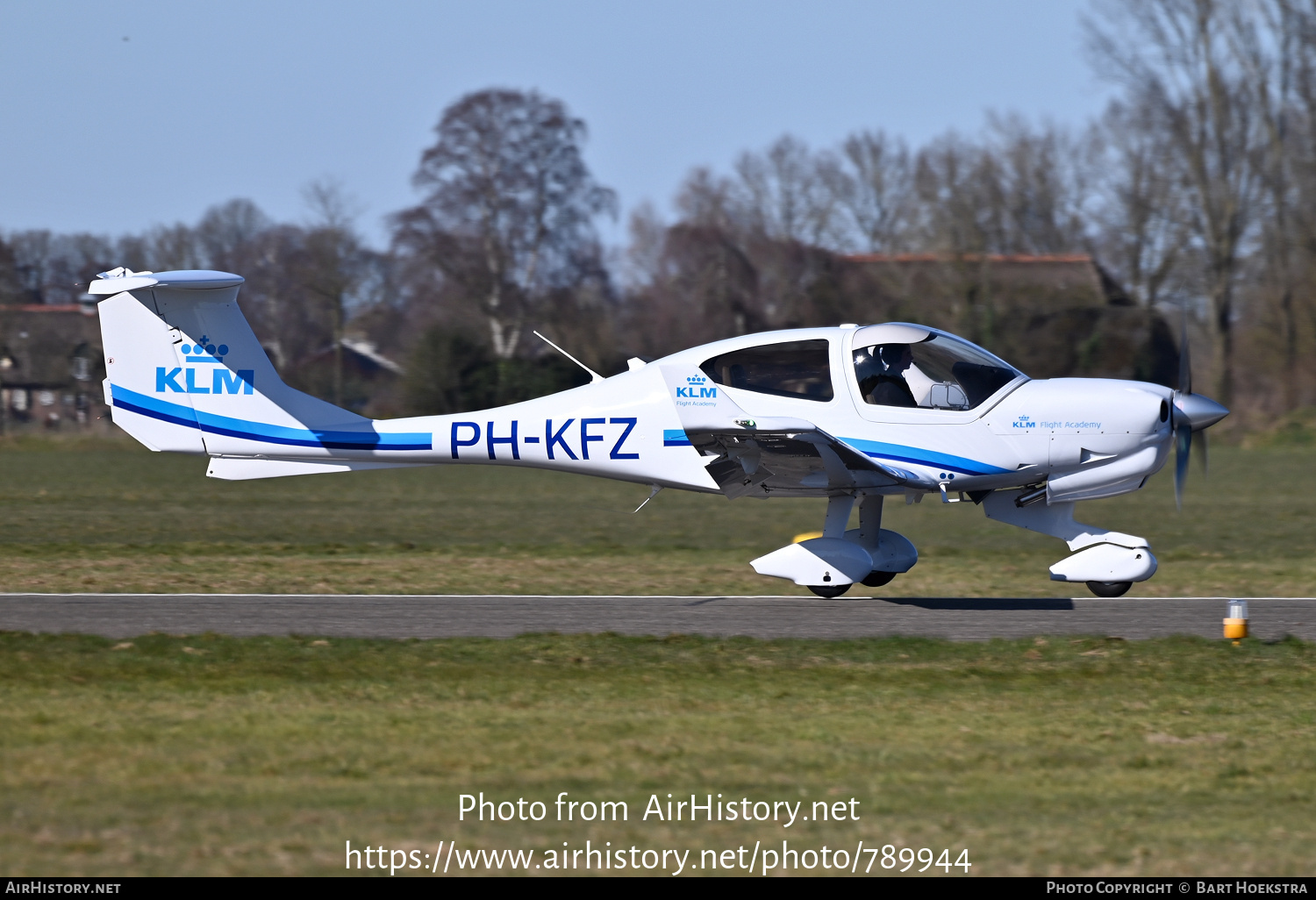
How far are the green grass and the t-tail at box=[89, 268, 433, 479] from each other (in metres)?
3.45

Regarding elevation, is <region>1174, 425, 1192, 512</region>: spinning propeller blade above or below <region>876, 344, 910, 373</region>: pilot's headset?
below

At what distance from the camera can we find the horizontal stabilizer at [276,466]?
514 inches

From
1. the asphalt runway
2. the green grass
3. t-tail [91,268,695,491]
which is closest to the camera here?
the green grass

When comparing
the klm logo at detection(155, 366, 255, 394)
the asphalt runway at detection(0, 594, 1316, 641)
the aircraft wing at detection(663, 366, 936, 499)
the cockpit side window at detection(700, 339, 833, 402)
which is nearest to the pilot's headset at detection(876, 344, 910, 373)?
the cockpit side window at detection(700, 339, 833, 402)

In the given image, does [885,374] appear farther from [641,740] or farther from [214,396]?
[214,396]

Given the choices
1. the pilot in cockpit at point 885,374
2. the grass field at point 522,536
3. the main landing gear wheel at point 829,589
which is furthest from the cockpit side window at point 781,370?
the grass field at point 522,536

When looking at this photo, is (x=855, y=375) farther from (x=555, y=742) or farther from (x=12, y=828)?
(x=12, y=828)

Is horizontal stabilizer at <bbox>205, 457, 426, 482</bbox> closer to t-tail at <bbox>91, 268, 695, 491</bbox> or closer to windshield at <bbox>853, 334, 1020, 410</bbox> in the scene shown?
t-tail at <bbox>91, 268, 695, 491</bbox>

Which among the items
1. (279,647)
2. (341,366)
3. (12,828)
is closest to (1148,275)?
(341,366)

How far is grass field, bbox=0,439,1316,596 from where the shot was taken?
46.6 ft

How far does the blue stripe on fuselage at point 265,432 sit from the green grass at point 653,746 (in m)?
3.30

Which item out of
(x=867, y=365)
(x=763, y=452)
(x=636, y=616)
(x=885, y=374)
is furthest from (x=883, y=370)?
(x=636, y=616)

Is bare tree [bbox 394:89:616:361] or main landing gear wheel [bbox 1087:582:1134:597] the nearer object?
main landing gear wheel [bbox 1087:582:1134:597]

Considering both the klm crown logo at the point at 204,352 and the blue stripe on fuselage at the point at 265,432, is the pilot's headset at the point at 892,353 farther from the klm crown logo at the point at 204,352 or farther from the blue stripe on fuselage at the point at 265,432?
the klm crown logo at the point at 204,352
